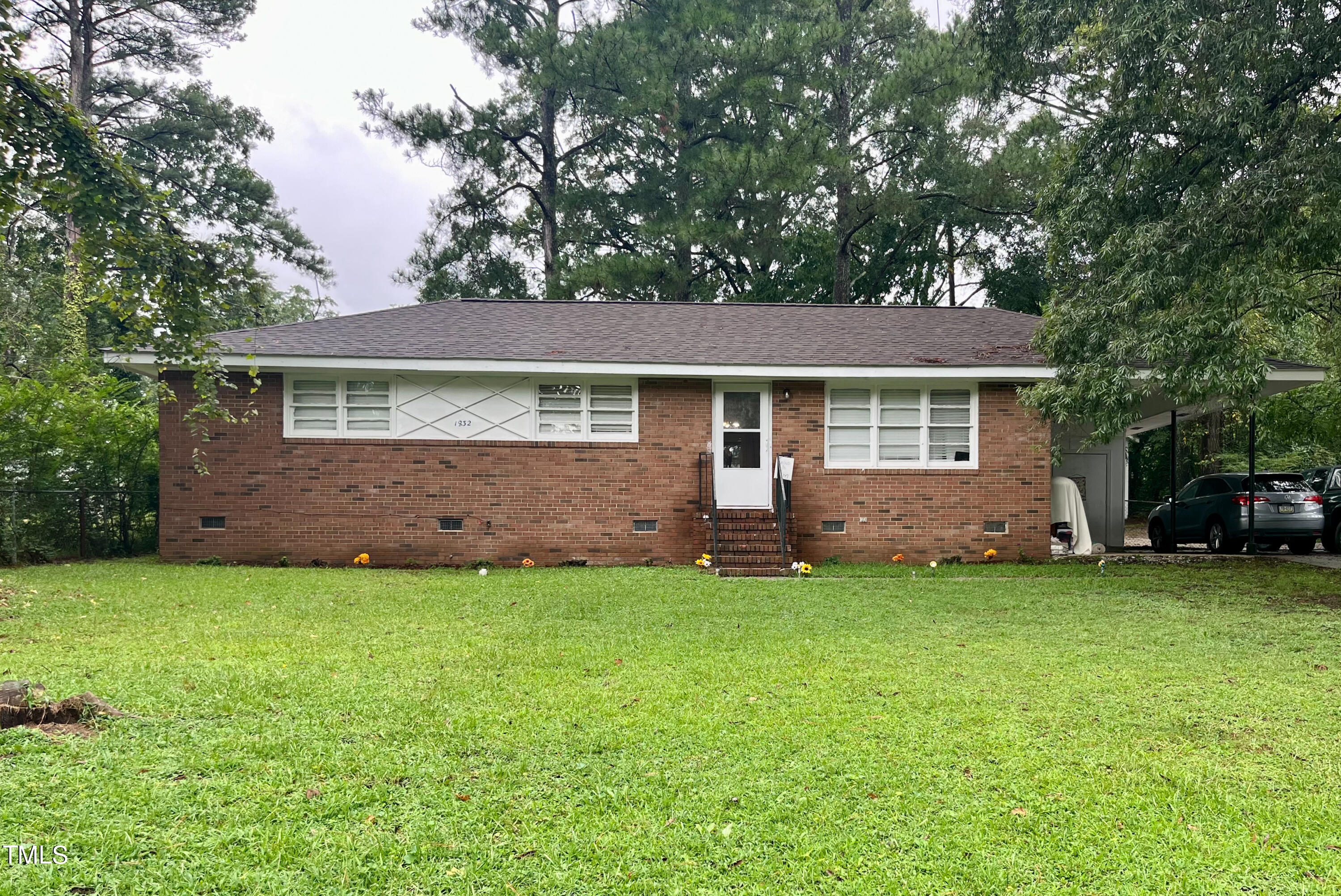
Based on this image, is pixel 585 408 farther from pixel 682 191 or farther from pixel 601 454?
pixel 682 191

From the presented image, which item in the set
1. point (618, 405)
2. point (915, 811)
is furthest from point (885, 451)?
point (915, 811)

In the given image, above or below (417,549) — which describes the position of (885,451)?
above

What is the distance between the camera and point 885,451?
1284cm

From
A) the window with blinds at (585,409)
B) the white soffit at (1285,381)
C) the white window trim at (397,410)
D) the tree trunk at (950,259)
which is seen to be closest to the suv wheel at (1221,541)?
the white soffit at (1285,381)

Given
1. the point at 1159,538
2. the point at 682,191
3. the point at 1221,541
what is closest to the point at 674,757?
the point at 1221,541

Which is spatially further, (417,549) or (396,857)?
(417,549)

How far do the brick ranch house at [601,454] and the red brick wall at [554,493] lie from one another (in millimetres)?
25

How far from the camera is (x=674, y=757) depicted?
3.87 metres

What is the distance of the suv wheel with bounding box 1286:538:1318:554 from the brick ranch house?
193 inches

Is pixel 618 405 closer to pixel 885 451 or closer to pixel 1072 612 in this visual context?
pixel 885 451

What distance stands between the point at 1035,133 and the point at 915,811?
889 inches

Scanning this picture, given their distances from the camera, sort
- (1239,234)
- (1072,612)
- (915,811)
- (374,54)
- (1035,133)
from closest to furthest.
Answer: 1. (915,811)
2. (1072,612)
3. (1239,234)
4. (1035,133)
5. (374,54)

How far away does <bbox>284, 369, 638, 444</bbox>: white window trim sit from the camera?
12.2 metres

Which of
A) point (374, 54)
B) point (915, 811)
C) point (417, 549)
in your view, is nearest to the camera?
point (915, 811)
